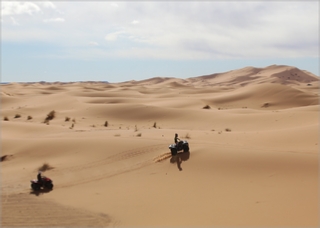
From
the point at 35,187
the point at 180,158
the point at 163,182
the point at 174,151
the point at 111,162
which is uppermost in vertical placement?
the point at 174,151

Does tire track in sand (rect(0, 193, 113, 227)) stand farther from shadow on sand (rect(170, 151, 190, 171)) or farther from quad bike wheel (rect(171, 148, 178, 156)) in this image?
quad bike wheel (rect(171, 148, 178, 156))

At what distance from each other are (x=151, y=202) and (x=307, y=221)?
3.09 meters

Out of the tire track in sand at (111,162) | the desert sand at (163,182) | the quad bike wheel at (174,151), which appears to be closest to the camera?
the desert sand at (163,182)

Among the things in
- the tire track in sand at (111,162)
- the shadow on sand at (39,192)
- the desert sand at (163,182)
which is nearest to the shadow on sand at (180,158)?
the desert sand at (163,182)

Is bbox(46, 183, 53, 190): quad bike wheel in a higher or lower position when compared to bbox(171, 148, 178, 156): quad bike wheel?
lower

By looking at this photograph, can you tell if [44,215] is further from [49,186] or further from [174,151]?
[174,151]

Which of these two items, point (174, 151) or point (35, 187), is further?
point (174, 151)

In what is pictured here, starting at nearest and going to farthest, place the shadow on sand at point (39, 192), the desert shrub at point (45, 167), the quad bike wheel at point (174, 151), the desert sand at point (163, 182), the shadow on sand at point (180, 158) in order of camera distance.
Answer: the desert sand at point (163, 182) < the shadow on sand at point (39, 192) < the shadow on sand at point (180, 158) < the quad bike wheel at point (174, 151) < the desert shrub at point (45, 167)

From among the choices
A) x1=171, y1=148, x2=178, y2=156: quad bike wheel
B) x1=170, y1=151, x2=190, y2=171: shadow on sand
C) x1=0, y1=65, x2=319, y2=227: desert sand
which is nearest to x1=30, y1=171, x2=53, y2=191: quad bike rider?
x1=0, y1=65, x2=319, y2=227: desert sand

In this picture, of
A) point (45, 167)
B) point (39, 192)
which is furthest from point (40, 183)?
point (45, 167)

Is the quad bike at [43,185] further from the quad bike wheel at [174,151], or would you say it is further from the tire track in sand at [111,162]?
the quad bike wheel at [174,151]

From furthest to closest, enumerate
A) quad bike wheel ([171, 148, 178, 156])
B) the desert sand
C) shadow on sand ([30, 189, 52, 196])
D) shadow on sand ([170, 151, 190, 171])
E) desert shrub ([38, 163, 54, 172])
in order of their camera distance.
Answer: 1. desert shrub ([38, 163, 54, 172])
2. quad bike wheel ([171, 148, 178, 156])
3. shadow on sand ([170, 151, 190, 171])
4. shadow on sand ([30, 189, 52, 196])
5. the desert sand

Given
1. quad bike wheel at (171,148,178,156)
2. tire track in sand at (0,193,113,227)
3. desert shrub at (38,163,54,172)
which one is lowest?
tire track in sand at (0,193,113,227)

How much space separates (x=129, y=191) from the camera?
7578mm
